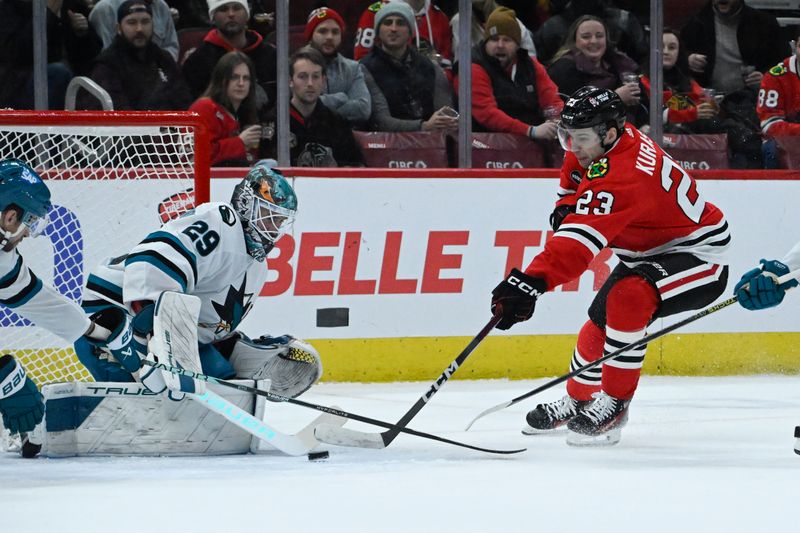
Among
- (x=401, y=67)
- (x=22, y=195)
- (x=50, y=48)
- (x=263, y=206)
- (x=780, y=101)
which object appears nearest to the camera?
(x=22, y=195)

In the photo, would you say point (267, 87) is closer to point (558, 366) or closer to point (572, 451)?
point (558, 366)

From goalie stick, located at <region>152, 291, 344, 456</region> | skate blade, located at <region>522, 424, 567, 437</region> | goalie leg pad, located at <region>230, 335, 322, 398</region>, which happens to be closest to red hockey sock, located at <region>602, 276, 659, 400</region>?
skate blade, located at <region>522, 424, 567, 437</region>

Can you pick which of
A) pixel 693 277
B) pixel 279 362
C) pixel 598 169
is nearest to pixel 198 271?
pixel 279 362

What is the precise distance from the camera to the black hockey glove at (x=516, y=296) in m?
3.22

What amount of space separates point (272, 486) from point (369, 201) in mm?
2360

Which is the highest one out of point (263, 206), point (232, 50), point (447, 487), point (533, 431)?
point (232, 50)

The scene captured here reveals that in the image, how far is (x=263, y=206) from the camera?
316cm

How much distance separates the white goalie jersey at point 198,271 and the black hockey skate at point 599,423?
0.94 m

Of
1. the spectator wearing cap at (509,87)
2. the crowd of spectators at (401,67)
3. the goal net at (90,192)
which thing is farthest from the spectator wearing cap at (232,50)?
the spectator wearing cap at (509,87)

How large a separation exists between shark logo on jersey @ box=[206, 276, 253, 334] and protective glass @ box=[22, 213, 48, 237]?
49 centimetres

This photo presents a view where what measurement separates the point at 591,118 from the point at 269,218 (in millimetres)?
918

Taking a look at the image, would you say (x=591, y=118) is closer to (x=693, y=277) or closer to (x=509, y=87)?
(x=693, y=277)

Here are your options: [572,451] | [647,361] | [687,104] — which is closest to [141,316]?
[572,451]

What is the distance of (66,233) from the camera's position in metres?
4.19
